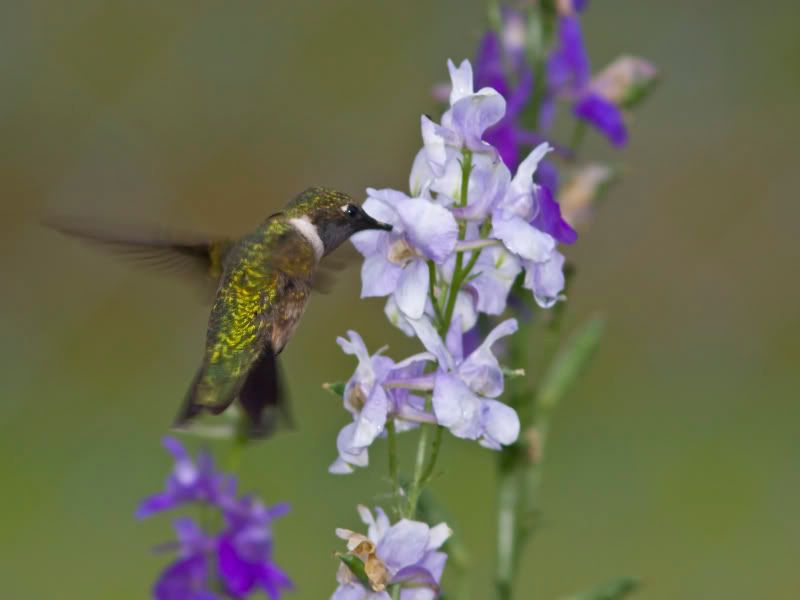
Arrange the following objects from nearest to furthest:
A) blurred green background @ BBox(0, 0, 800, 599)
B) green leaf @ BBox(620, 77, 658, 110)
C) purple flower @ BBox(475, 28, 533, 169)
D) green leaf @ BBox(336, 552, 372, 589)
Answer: green leaf @ BBox(336, 552, 372, 589), purple flower @ BBox(475, 28, 533, 169), green leaf @ BBox(620, 77, 658, 110), blurred green background @ BBox(0, 0, 800, 599)

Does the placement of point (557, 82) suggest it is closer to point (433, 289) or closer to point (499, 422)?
point (433, 289)

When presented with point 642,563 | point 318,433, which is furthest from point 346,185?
point 642,563

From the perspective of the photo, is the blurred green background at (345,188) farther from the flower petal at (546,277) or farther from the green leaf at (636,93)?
the flower petal at (546,277)

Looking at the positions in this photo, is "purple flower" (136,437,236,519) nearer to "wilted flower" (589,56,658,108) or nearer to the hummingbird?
the hummingbird

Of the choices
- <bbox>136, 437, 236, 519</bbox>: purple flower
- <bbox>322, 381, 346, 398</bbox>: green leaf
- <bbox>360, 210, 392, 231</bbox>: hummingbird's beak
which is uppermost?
<bbox>360, 210, 392, 231</bbox>: hummingbird's beak

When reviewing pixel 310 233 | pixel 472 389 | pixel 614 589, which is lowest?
pixel 614 589

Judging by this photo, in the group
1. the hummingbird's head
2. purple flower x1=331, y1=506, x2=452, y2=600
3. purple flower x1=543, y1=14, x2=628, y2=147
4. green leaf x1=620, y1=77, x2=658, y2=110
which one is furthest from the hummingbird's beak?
green leaf x1=620, y1=77, x2=658, y2=110

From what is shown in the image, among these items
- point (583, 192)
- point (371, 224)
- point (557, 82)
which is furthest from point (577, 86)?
point (371, 224)
